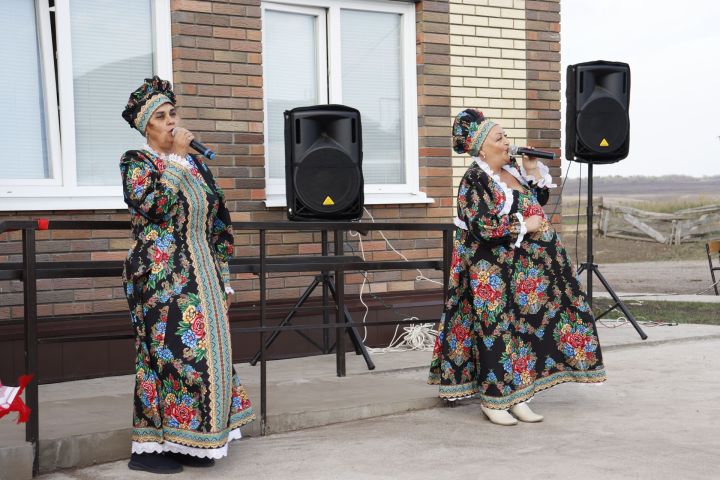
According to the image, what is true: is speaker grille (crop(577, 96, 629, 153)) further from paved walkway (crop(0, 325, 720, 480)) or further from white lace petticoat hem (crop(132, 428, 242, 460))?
white lace petticoat hem (crop(132, 428, 242, 460))

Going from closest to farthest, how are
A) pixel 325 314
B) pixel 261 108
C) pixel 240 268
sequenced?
pixel 240 268, pixel 325 314, pixel 261 108

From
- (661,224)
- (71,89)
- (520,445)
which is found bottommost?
(661,224)

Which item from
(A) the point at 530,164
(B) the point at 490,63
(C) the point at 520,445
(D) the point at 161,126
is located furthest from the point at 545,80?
(D) the point at 161,126

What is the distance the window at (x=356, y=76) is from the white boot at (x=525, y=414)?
8.94 feet

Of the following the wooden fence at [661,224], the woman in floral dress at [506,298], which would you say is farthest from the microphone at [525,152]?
the wooden fence at [661,224]

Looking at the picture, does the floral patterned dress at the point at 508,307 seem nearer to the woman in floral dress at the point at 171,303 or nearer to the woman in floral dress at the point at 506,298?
the woman in floral dress at the point at 506,298

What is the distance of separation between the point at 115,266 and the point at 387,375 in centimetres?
233

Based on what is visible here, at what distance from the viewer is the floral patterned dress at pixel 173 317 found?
14.4 ft

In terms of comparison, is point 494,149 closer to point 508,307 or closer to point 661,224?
point 508,307

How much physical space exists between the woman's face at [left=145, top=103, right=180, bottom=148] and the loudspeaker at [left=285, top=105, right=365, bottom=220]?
225 centimetres

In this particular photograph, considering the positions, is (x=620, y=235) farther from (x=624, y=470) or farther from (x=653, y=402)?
(x=624, y=470)

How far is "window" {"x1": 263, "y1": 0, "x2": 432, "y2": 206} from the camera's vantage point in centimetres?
784

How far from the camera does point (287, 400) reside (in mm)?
5730

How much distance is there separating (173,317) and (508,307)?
→ 1884 mm
